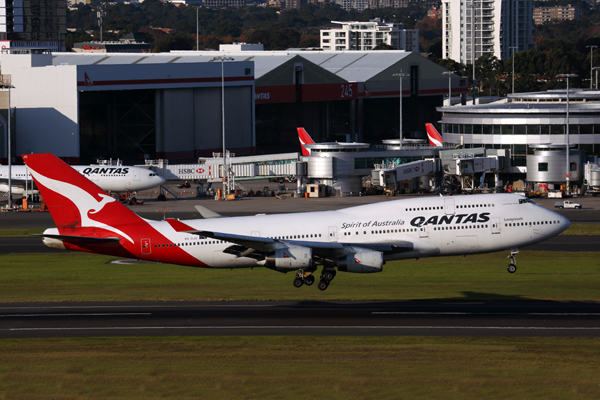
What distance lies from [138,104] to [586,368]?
5562 inches

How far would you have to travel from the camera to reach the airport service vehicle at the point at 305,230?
54781 millimetres

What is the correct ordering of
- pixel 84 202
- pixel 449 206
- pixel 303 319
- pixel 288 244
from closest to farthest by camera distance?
pixel 303 319 → pixel 288 244 → pixel 449 206 → pixel 84 202

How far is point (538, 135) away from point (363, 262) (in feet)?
306

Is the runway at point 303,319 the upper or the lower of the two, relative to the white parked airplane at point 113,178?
lower

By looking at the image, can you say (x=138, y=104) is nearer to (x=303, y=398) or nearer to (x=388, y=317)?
(x=388, y=317)

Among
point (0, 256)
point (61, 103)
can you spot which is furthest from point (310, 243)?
point (61, 103)

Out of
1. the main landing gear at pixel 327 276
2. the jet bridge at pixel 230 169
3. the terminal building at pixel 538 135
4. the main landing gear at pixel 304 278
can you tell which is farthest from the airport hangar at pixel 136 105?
the main landing gear at pixel 327 276

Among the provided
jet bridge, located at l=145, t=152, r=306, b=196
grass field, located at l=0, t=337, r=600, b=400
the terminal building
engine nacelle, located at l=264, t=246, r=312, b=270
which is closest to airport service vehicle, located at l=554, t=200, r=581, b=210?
the terminal building

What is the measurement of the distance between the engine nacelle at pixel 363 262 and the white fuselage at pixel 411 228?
5.16 feet

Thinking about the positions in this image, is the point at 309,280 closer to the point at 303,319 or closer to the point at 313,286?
the point at 303,319

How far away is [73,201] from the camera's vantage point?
56375mm

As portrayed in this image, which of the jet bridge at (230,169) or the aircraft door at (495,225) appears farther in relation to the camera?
the jet bridge at (230,169)

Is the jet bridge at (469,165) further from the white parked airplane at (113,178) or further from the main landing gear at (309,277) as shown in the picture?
the main landing gear at (309,277)

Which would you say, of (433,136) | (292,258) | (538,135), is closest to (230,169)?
(433,136)
